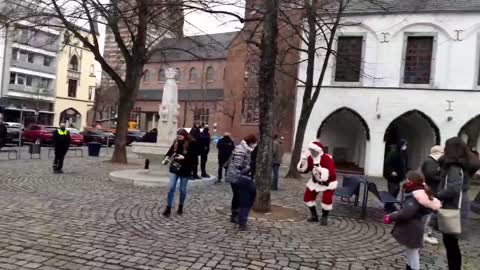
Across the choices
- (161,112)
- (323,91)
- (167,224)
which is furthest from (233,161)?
(323,91)

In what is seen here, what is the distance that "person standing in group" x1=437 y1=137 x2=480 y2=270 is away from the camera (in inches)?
220

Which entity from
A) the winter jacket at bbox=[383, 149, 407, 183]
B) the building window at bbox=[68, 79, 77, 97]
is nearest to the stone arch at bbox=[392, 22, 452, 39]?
the winter jacket at bbox=[383, 149, 407, 183]

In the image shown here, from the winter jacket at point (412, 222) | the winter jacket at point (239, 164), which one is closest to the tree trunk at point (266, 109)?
the winter jacket at point (239, 164)

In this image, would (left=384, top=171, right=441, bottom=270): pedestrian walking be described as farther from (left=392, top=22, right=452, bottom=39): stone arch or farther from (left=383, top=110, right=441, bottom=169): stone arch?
(left=392, top=22, right=452, bottom=39): stone arch

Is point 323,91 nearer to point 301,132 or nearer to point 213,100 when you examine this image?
Answer: point 301,132

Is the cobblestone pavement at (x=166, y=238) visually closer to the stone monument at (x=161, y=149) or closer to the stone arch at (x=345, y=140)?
the stone monument at (x=161, y=149)

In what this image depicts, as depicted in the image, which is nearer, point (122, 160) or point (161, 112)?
point (161, 112)

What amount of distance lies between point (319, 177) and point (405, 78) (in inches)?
617

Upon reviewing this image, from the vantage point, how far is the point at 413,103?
21812 millimetres

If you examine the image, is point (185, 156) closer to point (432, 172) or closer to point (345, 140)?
point (432, 172)

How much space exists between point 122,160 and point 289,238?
1362cm

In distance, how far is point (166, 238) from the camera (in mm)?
6703

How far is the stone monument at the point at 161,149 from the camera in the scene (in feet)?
41.8

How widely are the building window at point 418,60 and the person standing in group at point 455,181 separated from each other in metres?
17.3
